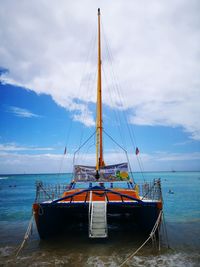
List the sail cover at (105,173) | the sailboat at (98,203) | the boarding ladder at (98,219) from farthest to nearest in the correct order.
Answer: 1. the sail cover at (105,173)
2. the sailboat at (98,203)
3. the boarding ladder at (98,219)

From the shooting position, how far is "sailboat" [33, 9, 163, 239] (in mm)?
9281

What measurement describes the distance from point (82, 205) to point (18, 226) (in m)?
7.92

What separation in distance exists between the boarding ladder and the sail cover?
2976mm

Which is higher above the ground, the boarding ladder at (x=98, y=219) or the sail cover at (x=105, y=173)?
the sail cover at (x=105, y=173)

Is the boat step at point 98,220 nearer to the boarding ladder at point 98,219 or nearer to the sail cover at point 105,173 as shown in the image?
the boarding ladder at point 98,219

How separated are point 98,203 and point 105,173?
3324mm

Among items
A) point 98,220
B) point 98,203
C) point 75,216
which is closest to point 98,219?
point 98,220

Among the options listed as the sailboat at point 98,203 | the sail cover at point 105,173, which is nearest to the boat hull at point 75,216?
the sailboat at point 98,203

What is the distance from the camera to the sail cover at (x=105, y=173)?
12.7 meters

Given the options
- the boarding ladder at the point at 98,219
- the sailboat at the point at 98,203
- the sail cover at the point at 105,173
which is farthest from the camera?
the sail cover at the point at 105,173

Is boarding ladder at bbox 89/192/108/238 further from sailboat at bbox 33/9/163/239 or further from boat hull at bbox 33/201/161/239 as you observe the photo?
boat hull at bbox 33/201/161/239

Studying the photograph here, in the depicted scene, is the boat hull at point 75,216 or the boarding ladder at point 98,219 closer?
the boarding ladder at point 98,219

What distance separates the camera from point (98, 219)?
30.5 ft

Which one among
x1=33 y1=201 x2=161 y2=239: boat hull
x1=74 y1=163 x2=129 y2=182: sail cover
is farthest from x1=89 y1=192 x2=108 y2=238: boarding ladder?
x1=74 y1=163 x2=129 y2=182: sail cover
